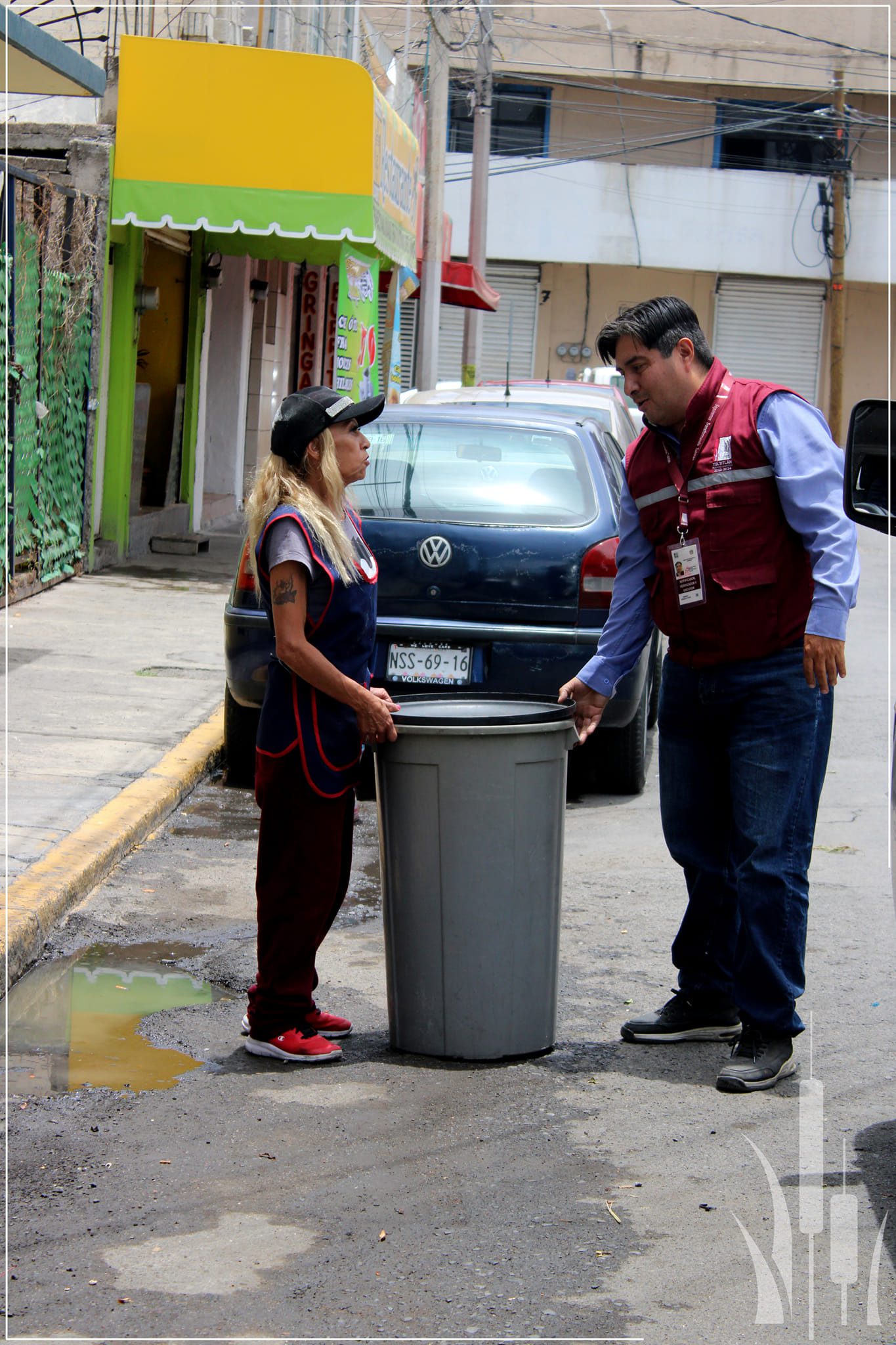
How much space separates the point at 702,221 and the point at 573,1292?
31.3 metres

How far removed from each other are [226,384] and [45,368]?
7.10 meters

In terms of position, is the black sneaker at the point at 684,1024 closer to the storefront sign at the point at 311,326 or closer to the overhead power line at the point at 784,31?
the storefront sign at the point at 311,326

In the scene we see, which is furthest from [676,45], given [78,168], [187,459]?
[78,168]

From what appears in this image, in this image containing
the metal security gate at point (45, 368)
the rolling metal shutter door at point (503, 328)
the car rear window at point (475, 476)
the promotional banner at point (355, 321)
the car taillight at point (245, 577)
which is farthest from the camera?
the rolling metal shutter door at point (503, 328)

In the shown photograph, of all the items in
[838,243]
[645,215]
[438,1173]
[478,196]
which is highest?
[645,215]

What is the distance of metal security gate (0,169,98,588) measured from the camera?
10.6m

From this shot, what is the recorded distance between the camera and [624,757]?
729cm

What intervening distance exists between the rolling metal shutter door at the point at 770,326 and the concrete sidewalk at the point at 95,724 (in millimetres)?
23293

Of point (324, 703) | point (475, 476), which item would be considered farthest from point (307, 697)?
point (475, 476)

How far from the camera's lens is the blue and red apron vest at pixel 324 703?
4.01 m

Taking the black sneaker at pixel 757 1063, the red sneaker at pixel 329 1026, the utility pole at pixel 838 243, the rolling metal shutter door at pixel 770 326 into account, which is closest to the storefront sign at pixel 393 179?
the red sneaker at pixel 329 1026

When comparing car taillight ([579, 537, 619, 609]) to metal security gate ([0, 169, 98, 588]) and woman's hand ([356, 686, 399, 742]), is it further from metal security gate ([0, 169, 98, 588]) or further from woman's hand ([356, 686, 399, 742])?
metal security gate ([0, 169, 98, 588])

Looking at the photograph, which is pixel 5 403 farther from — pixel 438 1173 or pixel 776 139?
pixel 776 139

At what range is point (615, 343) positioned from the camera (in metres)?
4.10
